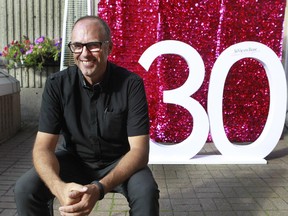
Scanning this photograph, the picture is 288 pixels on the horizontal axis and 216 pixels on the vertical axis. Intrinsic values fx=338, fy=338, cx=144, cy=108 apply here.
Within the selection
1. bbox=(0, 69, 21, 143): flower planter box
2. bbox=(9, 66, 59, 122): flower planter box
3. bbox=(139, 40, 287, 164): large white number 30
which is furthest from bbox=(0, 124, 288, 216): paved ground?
bbox=(9, 66, 59, 122): flower planter box

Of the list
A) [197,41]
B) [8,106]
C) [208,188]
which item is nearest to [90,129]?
[208,188]

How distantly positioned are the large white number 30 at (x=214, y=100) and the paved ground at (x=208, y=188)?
0.58 feet

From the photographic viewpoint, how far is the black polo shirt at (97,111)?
216 cm

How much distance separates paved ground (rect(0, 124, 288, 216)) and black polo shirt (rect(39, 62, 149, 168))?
104 cm

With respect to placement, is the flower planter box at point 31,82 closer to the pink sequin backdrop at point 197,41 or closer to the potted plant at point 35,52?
the potted plant at point 35,52

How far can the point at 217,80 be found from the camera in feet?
13.4

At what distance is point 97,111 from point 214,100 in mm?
2280

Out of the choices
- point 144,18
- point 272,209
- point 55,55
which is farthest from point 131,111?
point 55,55

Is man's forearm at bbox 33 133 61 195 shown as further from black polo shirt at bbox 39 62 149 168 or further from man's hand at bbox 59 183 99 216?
man's hand at bbox 59 183 99 216

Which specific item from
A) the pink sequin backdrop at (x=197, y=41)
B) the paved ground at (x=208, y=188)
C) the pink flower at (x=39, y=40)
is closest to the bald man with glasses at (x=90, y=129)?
the paved ground at (x=208, y=188)

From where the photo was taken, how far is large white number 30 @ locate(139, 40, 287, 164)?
403cm

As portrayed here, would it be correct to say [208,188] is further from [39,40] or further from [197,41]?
[39,40]

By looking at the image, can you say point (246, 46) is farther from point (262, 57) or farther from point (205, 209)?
point (205, 209)

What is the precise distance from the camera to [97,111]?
2.17m
